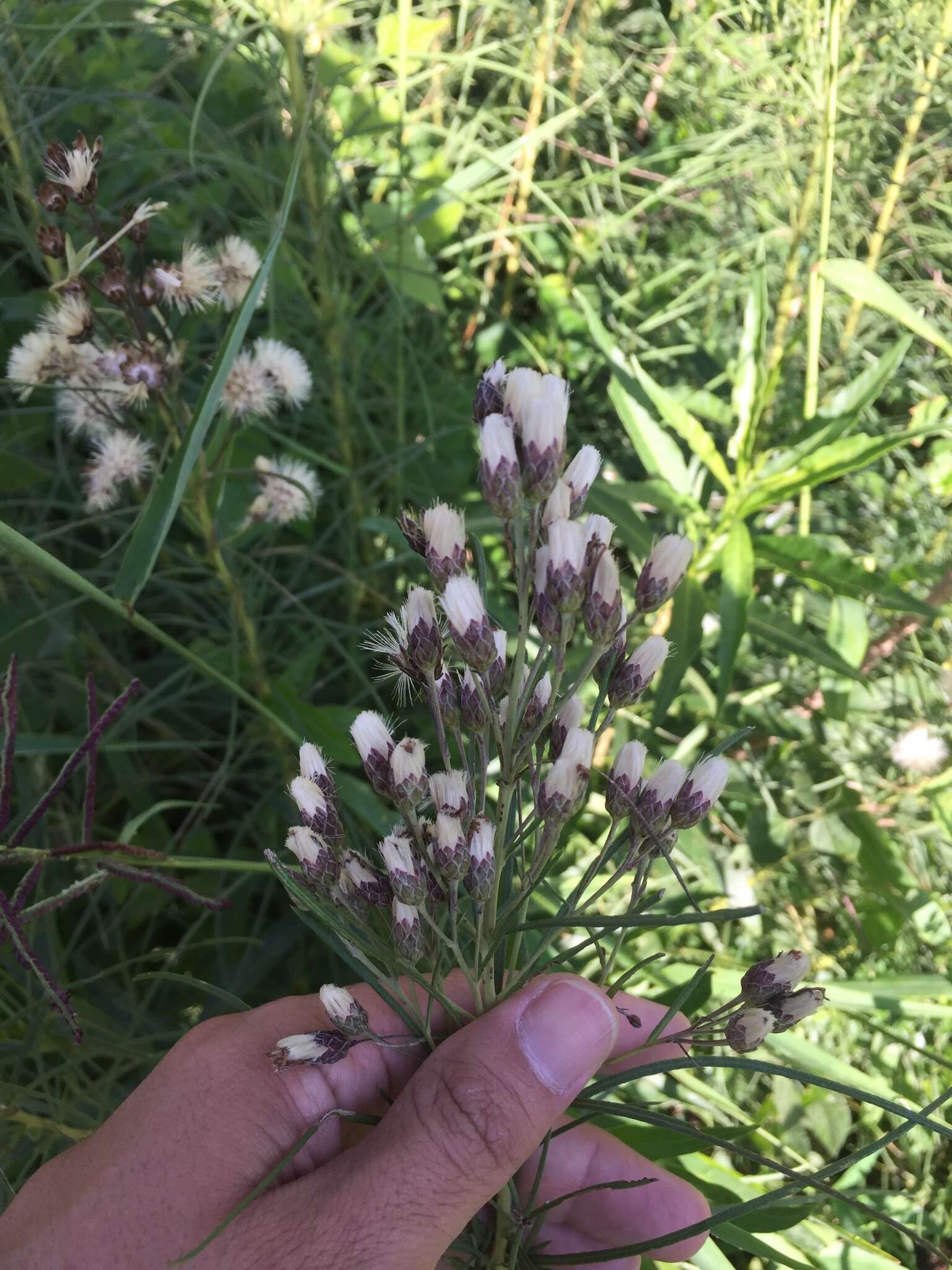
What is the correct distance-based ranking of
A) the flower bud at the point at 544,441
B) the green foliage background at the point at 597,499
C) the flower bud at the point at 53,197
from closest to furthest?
the flower bud at the point at 544,441, the flower bud at the point at 53,197, the green foliage background at the point at 597,499

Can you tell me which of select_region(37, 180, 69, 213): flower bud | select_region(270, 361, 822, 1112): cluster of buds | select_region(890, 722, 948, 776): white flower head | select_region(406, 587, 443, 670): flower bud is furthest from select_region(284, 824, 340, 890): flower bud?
select_region(890, 722, 948, 776): white flower head

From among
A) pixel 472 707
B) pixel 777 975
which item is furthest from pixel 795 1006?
pixel 472 707

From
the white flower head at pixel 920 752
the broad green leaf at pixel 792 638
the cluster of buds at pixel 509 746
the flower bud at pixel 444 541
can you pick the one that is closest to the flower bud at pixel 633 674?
the cluster of buds at pixel 509 746

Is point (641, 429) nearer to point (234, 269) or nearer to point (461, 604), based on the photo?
point (234, 269)

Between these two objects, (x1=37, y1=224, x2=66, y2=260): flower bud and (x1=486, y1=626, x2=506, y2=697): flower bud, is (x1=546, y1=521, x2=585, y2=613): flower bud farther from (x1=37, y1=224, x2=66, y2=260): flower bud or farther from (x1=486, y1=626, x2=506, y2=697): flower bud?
(x1=37, y1=224, x2=66, y2=260): flower bud

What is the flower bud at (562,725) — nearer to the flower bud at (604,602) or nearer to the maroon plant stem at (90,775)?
the flower bud at (604,602)

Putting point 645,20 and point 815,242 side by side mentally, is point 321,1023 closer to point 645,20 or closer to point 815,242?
point 815,242

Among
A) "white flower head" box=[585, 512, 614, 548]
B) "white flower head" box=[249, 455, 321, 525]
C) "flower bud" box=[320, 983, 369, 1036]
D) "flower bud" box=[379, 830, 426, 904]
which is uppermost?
"white flower head" box=[585, 512, 614, 548]
